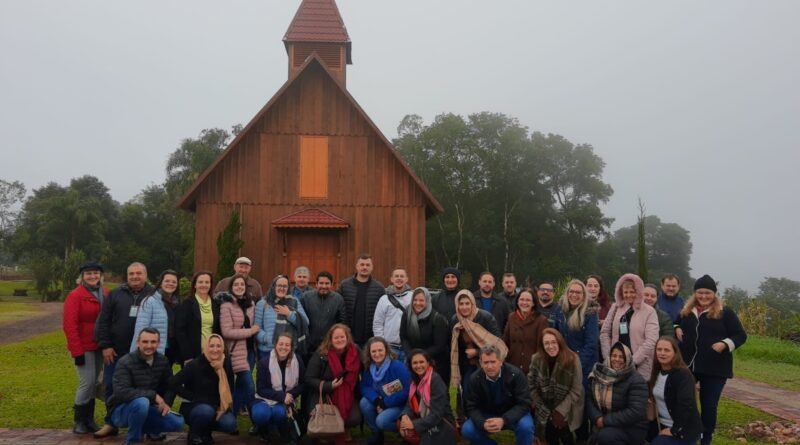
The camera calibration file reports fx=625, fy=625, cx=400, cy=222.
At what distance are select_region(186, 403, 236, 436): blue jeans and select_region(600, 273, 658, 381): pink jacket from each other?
372 cm

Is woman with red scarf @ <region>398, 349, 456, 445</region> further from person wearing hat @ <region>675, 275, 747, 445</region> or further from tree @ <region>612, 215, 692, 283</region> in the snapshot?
tree @ <region>612, 215, 692, 283</region>

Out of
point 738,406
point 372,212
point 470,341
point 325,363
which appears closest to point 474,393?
point 470,341

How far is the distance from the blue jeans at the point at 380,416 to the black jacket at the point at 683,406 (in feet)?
7.78

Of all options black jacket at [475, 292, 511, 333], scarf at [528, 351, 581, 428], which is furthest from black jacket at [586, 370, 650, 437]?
black jacket at [475, 292, 511, 333]

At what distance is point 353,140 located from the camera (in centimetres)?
1503

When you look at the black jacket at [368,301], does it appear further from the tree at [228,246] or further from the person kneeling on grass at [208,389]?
the tree at [228,246]

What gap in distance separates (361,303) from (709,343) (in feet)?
11.8

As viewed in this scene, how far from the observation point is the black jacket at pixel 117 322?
610cm

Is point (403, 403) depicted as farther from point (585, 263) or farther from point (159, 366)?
point (585, 263)

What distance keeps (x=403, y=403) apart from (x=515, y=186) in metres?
35.5

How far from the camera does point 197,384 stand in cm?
581

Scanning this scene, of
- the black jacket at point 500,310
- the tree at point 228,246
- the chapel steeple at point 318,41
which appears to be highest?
the chapel steeple at point 318,41

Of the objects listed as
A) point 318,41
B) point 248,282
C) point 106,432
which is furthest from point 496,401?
point 318,41

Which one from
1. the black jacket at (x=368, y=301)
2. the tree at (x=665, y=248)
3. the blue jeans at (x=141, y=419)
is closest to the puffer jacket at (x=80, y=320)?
the blue jeans at (x=141, y=419)
